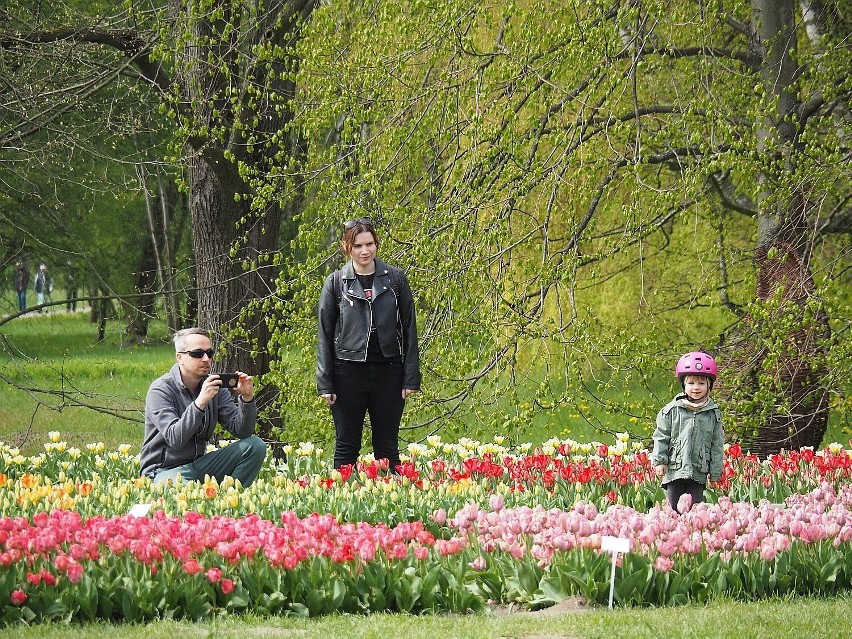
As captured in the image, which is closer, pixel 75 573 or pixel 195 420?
pixel 75 573

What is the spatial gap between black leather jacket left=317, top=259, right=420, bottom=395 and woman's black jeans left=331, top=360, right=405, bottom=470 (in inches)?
2.3

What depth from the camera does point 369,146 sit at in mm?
8859

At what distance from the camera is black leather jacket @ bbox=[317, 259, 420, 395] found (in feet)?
22.7

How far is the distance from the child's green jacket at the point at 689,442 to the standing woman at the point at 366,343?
1.53m

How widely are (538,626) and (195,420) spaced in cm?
267

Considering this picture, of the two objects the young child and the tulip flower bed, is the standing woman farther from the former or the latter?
the young child

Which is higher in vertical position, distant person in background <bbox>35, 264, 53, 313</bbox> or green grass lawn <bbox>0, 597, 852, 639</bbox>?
distant person in background <bbox>35, 264, 53, 313</bbox>

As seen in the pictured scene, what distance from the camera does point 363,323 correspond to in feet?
22.7

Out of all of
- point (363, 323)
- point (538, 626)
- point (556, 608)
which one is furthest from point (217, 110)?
point (538, 626)

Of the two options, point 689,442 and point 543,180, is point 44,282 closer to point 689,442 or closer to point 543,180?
point 543,180

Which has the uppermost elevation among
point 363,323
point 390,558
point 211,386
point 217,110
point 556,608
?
point 217,110

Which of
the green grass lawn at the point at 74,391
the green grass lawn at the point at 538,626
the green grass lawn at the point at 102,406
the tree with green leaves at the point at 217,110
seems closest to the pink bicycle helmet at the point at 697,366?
the green grass lawn at the point at 538,626

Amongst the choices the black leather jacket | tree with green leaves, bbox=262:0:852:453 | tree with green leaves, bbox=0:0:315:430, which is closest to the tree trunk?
tree with green leaves, bbox=262:0:852:453

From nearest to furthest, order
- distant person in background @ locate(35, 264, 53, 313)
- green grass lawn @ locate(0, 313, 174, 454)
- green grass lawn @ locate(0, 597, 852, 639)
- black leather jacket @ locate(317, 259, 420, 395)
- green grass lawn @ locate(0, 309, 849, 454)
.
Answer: green grass lawn @ locate(0, 597, 852, 639), black leather jacket @ locate(317, 259, 420, 395), green grass lawn @ locate(0, 309, 849, 454), green grass lawn @ locate(0, 313, 174, 454), distant person in background @ locate(35, 264, 53, 313)
